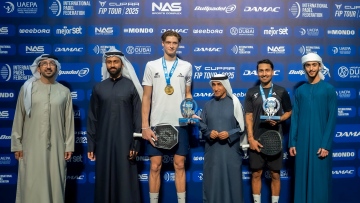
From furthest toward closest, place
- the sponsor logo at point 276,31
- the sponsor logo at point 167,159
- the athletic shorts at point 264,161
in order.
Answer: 1. the sponsor logo at point 276,31
2. the sponsor logo at point 167,159
3. the athletic shorts at point 264,161

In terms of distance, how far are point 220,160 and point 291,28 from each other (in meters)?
2.03

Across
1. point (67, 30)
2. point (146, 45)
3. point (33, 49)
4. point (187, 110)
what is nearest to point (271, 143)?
point (187, 110)

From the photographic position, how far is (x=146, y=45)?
5.43 m

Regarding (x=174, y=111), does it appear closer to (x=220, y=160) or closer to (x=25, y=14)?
(x=220, y=160)

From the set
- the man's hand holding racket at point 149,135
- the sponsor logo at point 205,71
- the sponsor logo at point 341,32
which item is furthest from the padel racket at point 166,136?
the sponsor logo at point 341,32

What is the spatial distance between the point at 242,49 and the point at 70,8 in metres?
2.18

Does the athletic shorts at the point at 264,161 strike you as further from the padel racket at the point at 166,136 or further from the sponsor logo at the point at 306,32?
→ the sponsor logo at the point at 306,32

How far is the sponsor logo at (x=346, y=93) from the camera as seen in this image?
18.3 ft

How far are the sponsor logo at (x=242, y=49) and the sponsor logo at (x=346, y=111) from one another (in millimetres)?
1315

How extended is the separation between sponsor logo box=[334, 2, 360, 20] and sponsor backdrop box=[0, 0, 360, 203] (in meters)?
0.36

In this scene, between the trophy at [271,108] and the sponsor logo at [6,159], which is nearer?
the trophy at [271,108]

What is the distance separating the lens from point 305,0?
552cm

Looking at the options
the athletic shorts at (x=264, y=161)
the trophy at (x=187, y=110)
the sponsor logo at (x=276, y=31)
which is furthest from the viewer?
the sponsor logo at (x=276, y=31)

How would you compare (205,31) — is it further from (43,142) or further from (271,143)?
(43,142)
